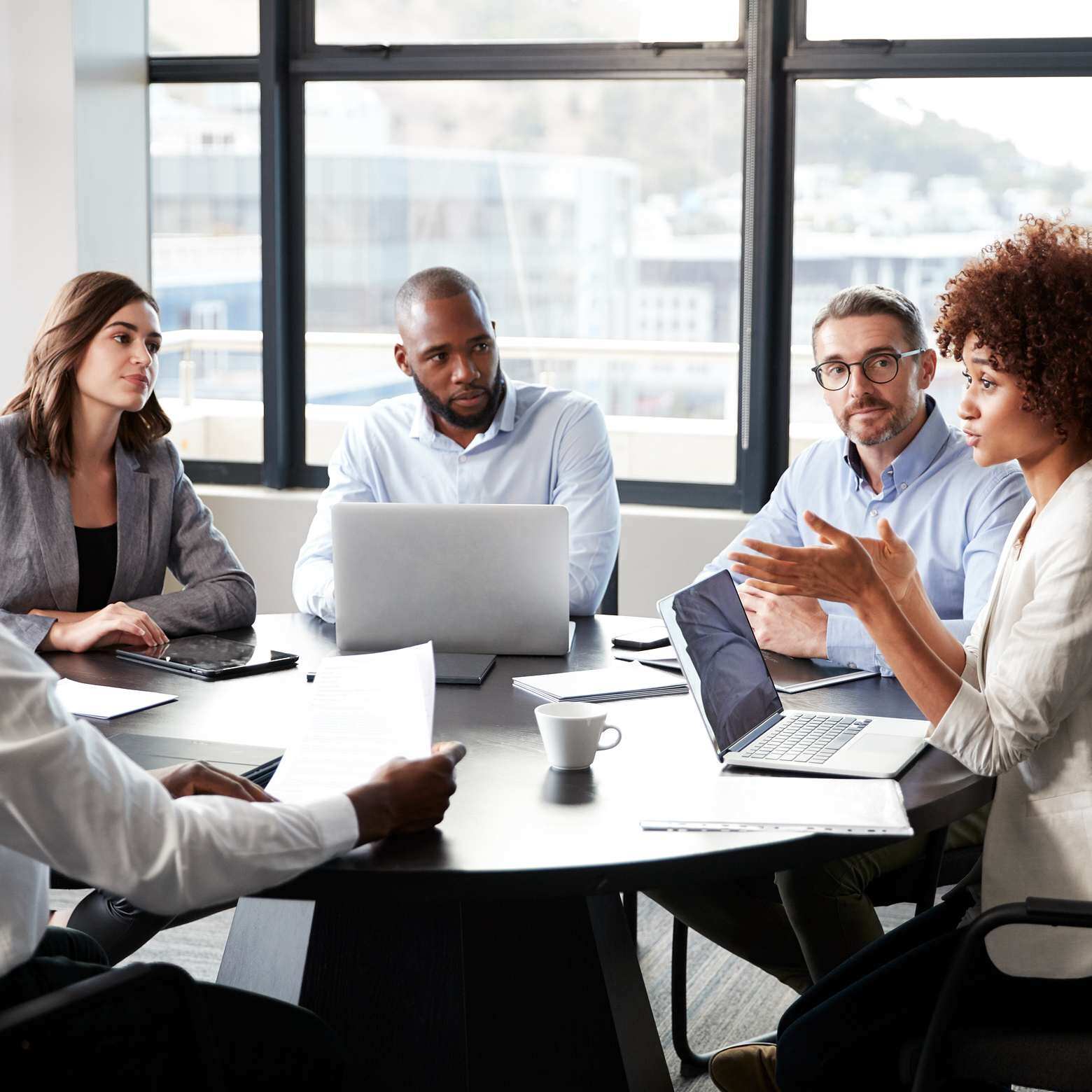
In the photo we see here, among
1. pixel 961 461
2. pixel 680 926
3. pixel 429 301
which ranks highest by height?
pixel 429 301

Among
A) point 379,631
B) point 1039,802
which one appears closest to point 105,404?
point 379,631

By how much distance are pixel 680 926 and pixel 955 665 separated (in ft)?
2.66

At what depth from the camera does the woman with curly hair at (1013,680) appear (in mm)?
1541

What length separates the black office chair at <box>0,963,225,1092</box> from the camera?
3.70ft

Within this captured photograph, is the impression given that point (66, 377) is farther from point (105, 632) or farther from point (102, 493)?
point (105, 632)

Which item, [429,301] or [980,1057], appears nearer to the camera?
[980,1057]

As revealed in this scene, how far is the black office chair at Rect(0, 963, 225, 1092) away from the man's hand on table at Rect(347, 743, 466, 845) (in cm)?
23

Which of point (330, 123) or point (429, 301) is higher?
point (330, 123)

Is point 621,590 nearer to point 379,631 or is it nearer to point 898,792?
point 379,631

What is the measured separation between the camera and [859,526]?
8.72 ft

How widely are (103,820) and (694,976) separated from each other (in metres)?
1.92

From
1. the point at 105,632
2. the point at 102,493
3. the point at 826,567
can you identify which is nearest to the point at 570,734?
the point at 826,567

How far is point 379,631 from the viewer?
2152mm

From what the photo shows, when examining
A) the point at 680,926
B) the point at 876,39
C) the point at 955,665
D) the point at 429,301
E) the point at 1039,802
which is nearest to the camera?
the point at 1039,802
